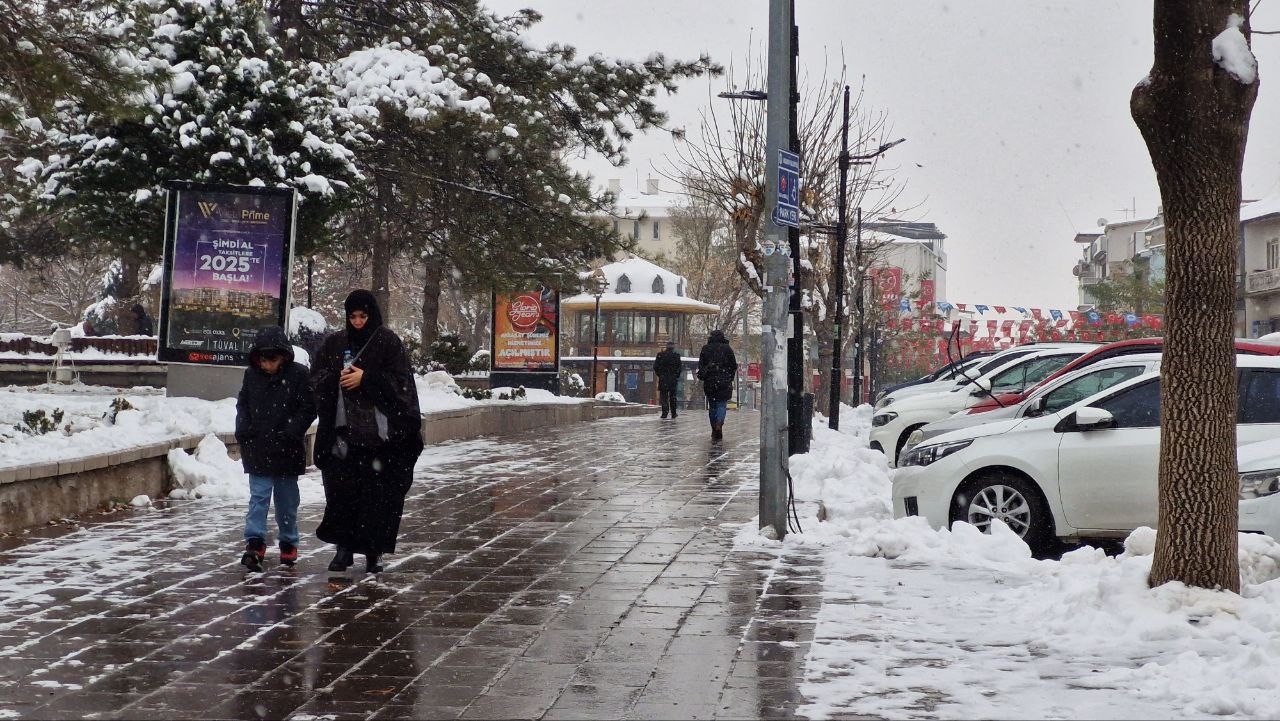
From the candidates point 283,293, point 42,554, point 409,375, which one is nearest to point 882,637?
point 409,375

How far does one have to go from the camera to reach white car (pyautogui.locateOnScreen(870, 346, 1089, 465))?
1828cm

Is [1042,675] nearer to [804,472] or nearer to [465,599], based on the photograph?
[465,599]

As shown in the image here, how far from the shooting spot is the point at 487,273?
2505 cm

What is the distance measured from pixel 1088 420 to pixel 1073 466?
0.33 m

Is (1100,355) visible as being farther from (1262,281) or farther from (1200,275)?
(1262,281)

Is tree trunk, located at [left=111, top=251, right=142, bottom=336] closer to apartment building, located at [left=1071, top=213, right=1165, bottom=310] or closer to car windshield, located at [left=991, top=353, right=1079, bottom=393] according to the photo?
car windshield, located at [left=991, top=353, right=1079, bottom=393]

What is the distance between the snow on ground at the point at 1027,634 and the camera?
5426 millimetres

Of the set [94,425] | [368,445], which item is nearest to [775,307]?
[368,445]

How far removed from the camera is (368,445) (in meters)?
8.48

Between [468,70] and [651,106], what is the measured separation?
3.49 metres

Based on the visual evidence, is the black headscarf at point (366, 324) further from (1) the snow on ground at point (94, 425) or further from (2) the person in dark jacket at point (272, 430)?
(1) the snow on ground at point (94, 425)

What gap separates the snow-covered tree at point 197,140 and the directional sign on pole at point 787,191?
10.0m

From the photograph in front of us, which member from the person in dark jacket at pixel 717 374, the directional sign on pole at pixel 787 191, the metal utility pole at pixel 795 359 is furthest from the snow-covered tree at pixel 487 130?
the directional sign on pole at pixel 787 191

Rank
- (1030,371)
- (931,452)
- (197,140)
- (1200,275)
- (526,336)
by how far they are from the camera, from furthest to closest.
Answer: (526,336) < (1030,371) < (197,140) < (931,452) < (1200,275)
